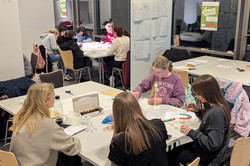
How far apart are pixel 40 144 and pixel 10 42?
264cm

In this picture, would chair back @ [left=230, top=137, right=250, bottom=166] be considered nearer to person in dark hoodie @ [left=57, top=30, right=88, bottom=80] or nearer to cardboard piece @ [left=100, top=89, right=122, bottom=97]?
cardboard piece @ [left=100, top=89, right=122, bottom=97]

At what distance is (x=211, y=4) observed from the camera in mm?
5723

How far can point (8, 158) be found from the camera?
1940 millimetres

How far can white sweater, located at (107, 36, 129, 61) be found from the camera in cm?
577

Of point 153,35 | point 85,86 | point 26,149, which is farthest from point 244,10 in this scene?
point 26,149

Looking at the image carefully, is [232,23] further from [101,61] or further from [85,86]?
[85,86]

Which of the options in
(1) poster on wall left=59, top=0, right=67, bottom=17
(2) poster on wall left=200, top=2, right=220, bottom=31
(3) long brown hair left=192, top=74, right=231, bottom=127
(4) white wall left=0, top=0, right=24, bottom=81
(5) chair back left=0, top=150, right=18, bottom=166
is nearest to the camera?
(5) chair back left=0, top=150, right=18, bottom=166

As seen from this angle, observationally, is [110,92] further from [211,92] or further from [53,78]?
[211,92]

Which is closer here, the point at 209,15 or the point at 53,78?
the point at 53,78

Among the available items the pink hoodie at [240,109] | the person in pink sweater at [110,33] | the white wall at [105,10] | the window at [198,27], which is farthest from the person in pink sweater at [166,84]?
the white wall at [105,10]

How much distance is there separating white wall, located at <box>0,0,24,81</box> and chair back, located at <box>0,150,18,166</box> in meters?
2.51

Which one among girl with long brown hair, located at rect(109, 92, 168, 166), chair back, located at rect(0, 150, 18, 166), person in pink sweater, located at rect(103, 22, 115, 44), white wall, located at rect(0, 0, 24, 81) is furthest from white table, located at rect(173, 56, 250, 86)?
chair back, located at rect(0, 150, 18, 166)

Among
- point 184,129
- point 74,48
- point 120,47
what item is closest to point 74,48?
point 74,48

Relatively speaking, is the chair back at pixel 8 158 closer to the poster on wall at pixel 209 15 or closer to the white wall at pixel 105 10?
the poster on wall at pixel 209 15
